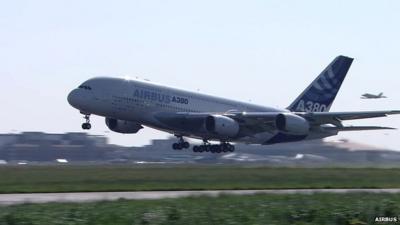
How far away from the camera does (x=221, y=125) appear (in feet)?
187

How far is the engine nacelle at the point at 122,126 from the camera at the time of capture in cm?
6103

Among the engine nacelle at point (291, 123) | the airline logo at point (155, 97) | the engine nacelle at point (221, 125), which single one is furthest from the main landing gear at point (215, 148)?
the airline logo at point (155, 97)

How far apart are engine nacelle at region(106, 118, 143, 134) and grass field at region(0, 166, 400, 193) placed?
1179cm

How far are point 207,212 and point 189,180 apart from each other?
19.4 metres

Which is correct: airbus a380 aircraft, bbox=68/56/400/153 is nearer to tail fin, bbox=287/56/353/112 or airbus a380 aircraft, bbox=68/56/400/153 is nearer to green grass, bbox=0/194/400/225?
tail fin, bbox=287/56/353/112

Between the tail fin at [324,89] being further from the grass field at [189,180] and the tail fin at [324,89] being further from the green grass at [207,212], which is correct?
the green grass at [207,212]

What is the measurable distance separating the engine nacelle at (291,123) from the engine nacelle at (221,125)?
3.08 metres

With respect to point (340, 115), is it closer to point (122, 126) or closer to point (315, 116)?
point (315, 116)

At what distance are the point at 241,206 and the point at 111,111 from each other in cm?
3211

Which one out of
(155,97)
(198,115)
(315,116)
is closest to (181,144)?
Result: (198,115)

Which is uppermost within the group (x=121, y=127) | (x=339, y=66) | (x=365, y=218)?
(x=339, y=66)

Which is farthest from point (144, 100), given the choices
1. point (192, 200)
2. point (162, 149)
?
point (162, 149)

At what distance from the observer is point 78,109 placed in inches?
2215

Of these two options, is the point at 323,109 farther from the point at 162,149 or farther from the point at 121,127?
the point at 162,149
